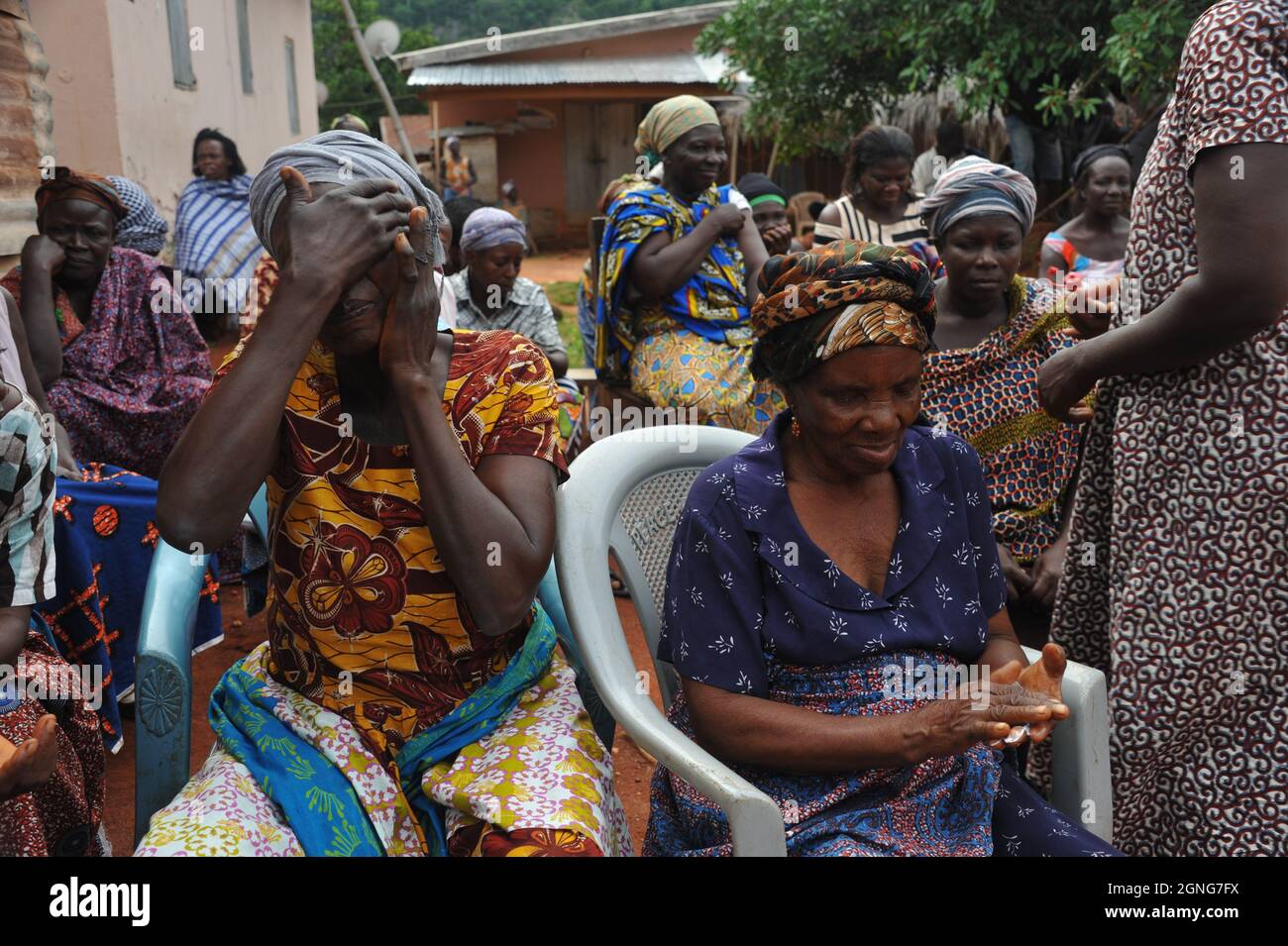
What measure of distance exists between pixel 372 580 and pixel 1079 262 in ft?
15.4

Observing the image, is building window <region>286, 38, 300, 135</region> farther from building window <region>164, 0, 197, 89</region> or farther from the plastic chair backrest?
the plastic chair backrest

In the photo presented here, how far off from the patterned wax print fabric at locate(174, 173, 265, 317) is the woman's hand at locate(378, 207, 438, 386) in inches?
336

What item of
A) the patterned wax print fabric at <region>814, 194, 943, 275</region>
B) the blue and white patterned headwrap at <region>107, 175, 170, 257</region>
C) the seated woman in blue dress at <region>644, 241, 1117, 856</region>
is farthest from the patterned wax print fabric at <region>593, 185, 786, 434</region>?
the blue and white patterned headwrap at <region>107, 175, 170, 257</region>

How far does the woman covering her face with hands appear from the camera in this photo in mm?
1931

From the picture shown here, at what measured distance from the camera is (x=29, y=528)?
2.27 meters

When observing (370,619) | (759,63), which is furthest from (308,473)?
(759,63)

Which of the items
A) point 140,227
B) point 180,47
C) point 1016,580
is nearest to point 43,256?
point 140,227

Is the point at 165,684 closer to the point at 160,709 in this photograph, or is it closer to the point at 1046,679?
the point at 160,709

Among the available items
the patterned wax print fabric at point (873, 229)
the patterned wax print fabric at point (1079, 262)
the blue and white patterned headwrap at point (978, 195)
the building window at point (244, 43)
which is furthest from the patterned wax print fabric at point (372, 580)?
the building window at point (244, 43)

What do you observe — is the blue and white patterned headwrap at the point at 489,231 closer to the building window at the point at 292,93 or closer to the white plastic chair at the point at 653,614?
the white plastic chair at the point at 653,614

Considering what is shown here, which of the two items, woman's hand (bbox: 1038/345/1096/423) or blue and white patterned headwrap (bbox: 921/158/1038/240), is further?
blue and white patterned headwrap (bbox: 921/158/1038/240)

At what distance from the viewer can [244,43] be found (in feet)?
49.3

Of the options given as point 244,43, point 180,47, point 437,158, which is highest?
point 244,43
